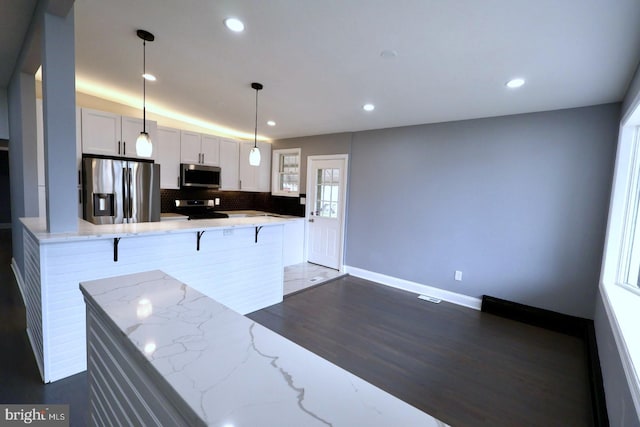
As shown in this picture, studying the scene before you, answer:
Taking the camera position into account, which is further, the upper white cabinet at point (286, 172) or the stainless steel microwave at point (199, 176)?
the upper white cabinet at point (286, 172)

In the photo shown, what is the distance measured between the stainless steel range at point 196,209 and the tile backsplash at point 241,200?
0.15 m

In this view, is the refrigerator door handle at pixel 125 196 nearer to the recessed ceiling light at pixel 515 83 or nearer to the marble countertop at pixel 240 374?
the marble countertop at pixel 240 374

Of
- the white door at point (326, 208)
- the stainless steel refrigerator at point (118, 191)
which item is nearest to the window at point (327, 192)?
the white door at point (326, 208)

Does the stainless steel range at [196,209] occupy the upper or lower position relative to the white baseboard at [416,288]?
upper

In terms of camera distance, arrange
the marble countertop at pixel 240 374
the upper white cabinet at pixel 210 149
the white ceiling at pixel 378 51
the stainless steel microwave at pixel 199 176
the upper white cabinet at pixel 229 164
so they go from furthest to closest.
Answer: the upper white cabinet at pixel 229 164, the upper white cabinet at pixel 210 149, the stainless steel microwave at pixel 199 176, the white ceiling at pixel 378 51, the marble countertop at pixel 240 374

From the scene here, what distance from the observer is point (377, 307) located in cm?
373

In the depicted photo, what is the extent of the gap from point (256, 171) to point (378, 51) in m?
4.21

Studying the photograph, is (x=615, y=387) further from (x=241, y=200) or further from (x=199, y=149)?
(x=241, y=200)

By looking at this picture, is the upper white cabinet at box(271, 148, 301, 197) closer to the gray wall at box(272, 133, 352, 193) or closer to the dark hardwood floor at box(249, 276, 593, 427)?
the gray wall at box(272, 133, 352, 193)

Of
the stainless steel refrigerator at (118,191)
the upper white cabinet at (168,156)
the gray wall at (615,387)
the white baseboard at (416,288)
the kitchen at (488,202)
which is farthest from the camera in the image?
the upper white cabinet at (168,156)

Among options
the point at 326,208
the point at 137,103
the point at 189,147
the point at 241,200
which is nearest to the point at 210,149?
the point at 189,147

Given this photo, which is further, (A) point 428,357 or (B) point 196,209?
(B) point 196,209

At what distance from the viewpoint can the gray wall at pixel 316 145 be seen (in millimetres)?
5125

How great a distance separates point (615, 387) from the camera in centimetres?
171
